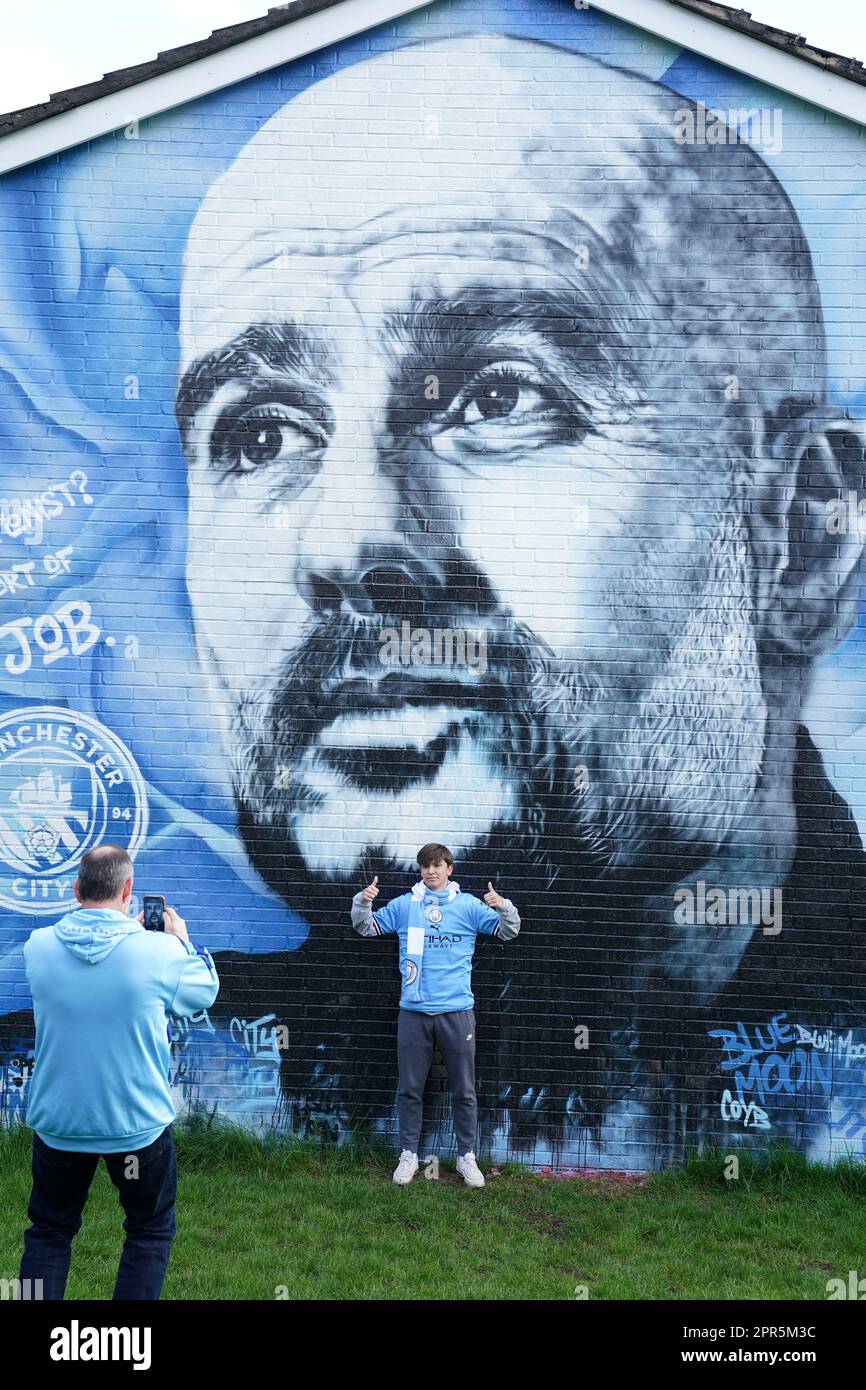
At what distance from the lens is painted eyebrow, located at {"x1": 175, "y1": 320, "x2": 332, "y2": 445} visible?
643 cm

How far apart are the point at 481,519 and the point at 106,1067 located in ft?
12.5

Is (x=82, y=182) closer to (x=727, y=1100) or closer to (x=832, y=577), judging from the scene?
(x=832, y=577)

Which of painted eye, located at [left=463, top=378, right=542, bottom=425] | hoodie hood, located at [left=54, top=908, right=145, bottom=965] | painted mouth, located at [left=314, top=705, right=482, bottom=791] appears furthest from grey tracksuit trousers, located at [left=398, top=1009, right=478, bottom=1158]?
painted eye, located at [left=463, top=378, right=542, bottom=425]

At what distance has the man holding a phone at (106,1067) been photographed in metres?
3.61

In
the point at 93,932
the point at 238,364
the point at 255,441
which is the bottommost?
the point at 93,932

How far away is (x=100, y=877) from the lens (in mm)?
3723

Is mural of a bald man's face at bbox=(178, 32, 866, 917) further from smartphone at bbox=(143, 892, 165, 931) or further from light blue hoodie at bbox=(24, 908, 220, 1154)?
light blue hoodie at bbox=(24, 908, 220, 1154)

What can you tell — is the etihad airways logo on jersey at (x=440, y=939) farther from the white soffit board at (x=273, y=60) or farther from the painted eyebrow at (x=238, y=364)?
the white soffit board at (x=273, y=60)

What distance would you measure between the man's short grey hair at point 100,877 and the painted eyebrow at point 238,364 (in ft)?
11.1

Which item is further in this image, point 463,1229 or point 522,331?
point 522,331

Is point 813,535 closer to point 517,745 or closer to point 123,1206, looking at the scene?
point 517,745

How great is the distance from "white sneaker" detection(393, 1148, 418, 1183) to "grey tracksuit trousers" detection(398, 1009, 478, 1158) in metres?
0.03

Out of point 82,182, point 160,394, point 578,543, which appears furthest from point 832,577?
point 82,182

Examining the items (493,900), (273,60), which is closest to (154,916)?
(493,900)
